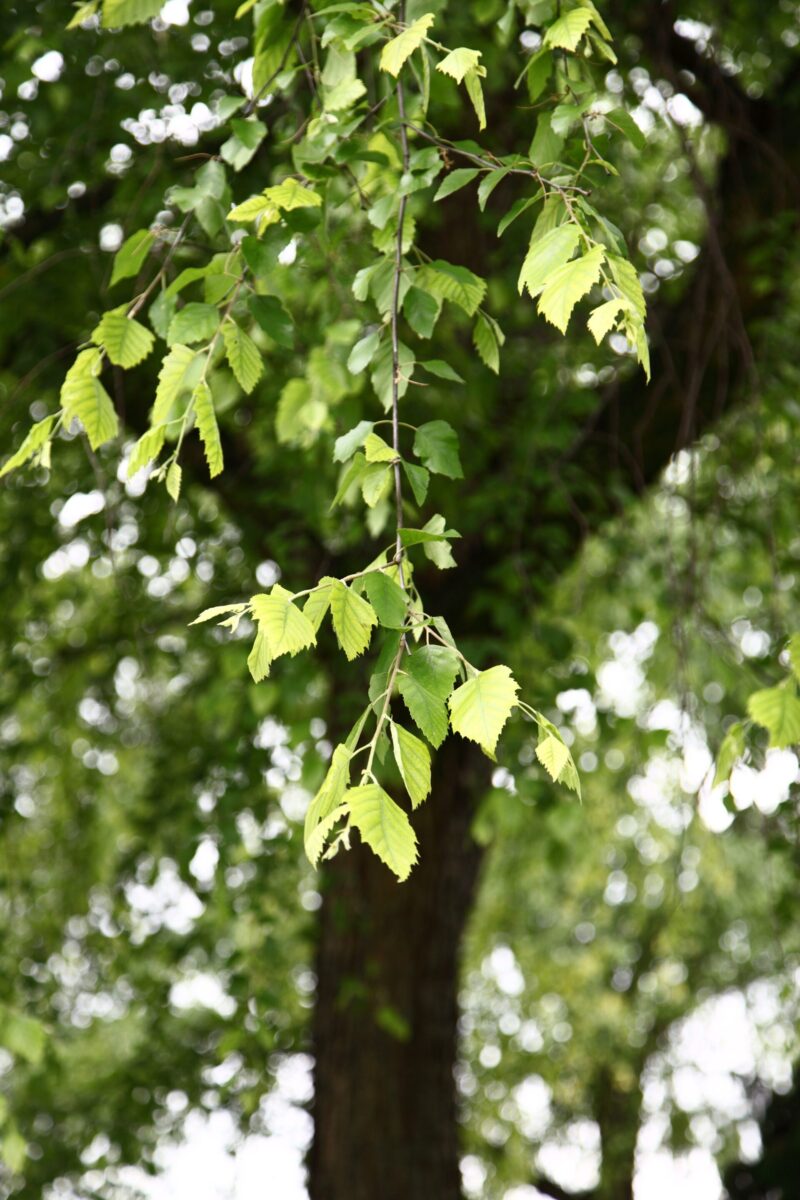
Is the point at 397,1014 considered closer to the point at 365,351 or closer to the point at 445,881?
the point at 445,881

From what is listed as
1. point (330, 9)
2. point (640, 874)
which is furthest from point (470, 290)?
point (640, 874)

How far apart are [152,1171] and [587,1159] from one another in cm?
903

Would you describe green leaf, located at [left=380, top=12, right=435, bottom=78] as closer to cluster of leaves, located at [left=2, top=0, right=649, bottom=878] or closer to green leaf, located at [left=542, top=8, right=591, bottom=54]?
cluster of leaves, located at [left=2, top=0, right=649, bottom=878]

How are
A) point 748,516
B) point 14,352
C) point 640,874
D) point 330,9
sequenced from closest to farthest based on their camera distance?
1. point 330,9
2. point 14,352
3. point 748,516
4. point 640,874

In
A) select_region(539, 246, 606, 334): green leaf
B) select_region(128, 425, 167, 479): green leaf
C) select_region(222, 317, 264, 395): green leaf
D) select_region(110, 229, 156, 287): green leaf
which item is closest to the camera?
select_region(539, 246, 606, 334): green leaf

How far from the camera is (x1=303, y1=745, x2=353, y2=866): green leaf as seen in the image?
3.55 ft

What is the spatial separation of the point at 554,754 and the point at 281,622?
0.91ft

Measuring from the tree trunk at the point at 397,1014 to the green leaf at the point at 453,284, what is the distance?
79.7 inches

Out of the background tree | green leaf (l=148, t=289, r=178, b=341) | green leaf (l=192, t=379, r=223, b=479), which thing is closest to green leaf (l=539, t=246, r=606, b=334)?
green leaf (l=192, t=379, r=223, b=479)

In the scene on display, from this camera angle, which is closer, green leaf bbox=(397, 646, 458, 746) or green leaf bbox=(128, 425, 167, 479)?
green leaf bbox=(397, 646, 458, 746)

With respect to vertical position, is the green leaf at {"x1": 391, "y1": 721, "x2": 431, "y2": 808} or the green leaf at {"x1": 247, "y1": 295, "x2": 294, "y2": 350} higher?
the green leaf at {"x1": 247, "y1": 295, "x2": 294, "y2": 350}

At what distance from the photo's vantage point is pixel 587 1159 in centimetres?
1198

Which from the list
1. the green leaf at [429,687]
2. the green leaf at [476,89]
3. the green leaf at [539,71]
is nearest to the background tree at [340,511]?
the green leaf at [539,71]

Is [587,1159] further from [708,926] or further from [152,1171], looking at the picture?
[152,1171]
